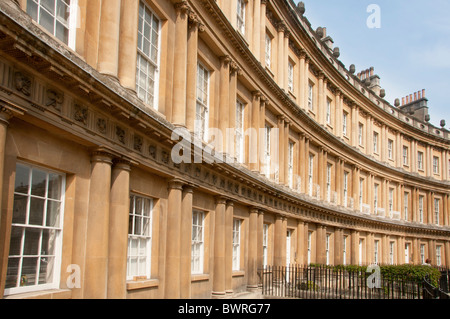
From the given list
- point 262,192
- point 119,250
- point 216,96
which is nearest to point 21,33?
point 119,250

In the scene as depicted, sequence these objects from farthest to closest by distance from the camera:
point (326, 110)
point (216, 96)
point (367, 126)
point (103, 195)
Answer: point (367, 126), point (326, 110), point (216, 96), point (103, 195)

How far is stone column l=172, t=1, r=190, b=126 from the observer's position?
1206 cm

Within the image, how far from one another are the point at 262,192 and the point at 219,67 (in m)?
5.46

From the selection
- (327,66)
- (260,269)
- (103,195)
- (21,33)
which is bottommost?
(260,269)

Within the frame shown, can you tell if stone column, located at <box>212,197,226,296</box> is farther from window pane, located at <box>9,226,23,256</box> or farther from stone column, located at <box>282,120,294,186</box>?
window pane, located at <box>9,226,23,256</box>

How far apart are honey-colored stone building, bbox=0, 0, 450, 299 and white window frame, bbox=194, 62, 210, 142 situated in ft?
0.23

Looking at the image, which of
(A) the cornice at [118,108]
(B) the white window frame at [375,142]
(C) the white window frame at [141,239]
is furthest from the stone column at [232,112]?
(B) the white window frame at [375,142]

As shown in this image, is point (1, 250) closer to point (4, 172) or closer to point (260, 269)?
point (4, 172)

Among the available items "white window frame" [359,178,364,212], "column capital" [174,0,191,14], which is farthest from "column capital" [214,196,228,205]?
"white window frame" [359,178,364,212]

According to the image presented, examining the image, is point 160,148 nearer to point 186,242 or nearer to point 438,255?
point 186,242

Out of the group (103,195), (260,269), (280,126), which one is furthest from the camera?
(280,126)

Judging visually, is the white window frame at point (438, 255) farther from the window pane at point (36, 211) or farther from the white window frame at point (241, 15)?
the window pane at point (36, 211)

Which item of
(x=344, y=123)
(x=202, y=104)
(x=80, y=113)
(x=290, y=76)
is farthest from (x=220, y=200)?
(x=344, y=123)

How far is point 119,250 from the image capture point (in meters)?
9.07
